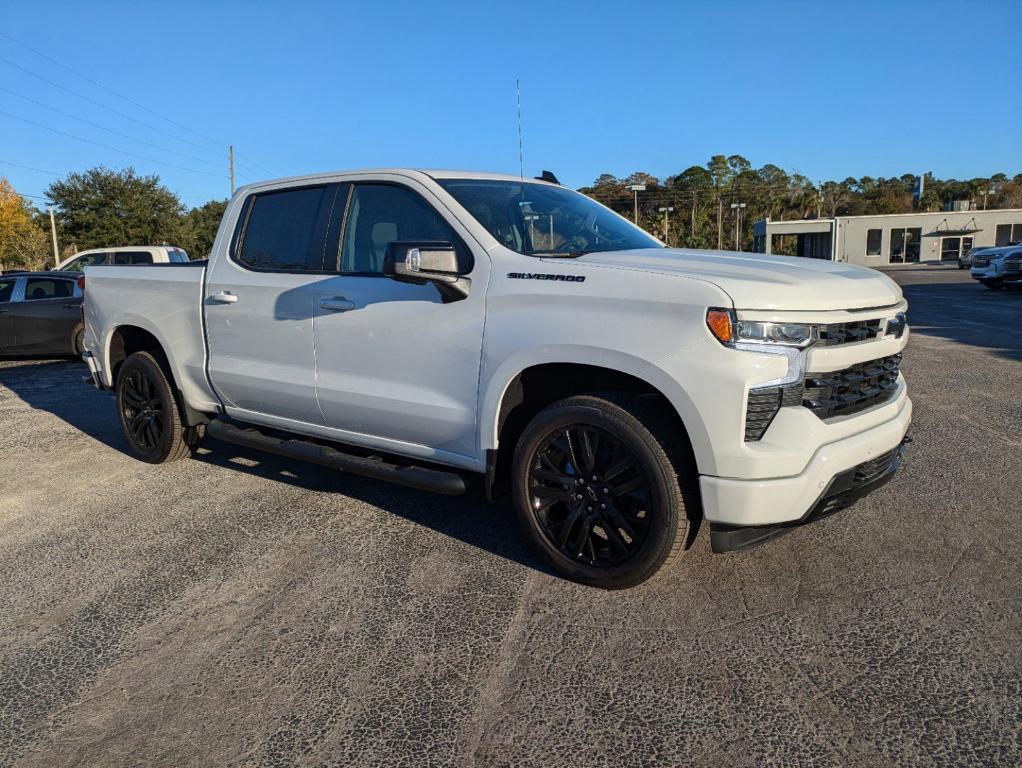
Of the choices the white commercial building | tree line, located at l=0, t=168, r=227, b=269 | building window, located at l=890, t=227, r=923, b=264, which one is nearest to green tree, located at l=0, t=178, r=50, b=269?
tree line, located at l=0, t=168, r=227, b=269

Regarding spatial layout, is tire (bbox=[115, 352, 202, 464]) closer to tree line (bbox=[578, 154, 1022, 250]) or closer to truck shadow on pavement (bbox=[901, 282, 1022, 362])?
truck shadow on pavement (bbox=[901, 282, 1022, 362])

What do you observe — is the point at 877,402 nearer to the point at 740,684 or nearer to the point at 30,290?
the point at 740,684

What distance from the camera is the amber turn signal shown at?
3000mm

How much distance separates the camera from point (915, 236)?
6519cm

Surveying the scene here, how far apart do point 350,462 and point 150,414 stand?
2326mm

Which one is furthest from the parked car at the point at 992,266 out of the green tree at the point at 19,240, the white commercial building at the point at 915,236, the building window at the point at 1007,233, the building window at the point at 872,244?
the building window at the point at 1007,233

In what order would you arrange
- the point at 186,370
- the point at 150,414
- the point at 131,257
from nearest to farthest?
the point at 186,370, the point at 150,414, the point at 131,257

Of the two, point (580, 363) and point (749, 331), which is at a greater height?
point (749, 331)

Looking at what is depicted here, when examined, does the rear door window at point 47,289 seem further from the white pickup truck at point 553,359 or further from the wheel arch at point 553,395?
the wheel arch at point 553,395

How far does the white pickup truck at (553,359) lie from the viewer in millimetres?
3051

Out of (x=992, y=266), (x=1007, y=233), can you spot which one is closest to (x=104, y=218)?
(x=992, y=266)

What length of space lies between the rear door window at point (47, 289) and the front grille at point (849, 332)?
41.4 feet

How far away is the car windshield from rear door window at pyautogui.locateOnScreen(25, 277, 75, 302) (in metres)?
10.7

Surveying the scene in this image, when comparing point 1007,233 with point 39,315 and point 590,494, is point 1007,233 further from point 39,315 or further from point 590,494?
point 590,494
